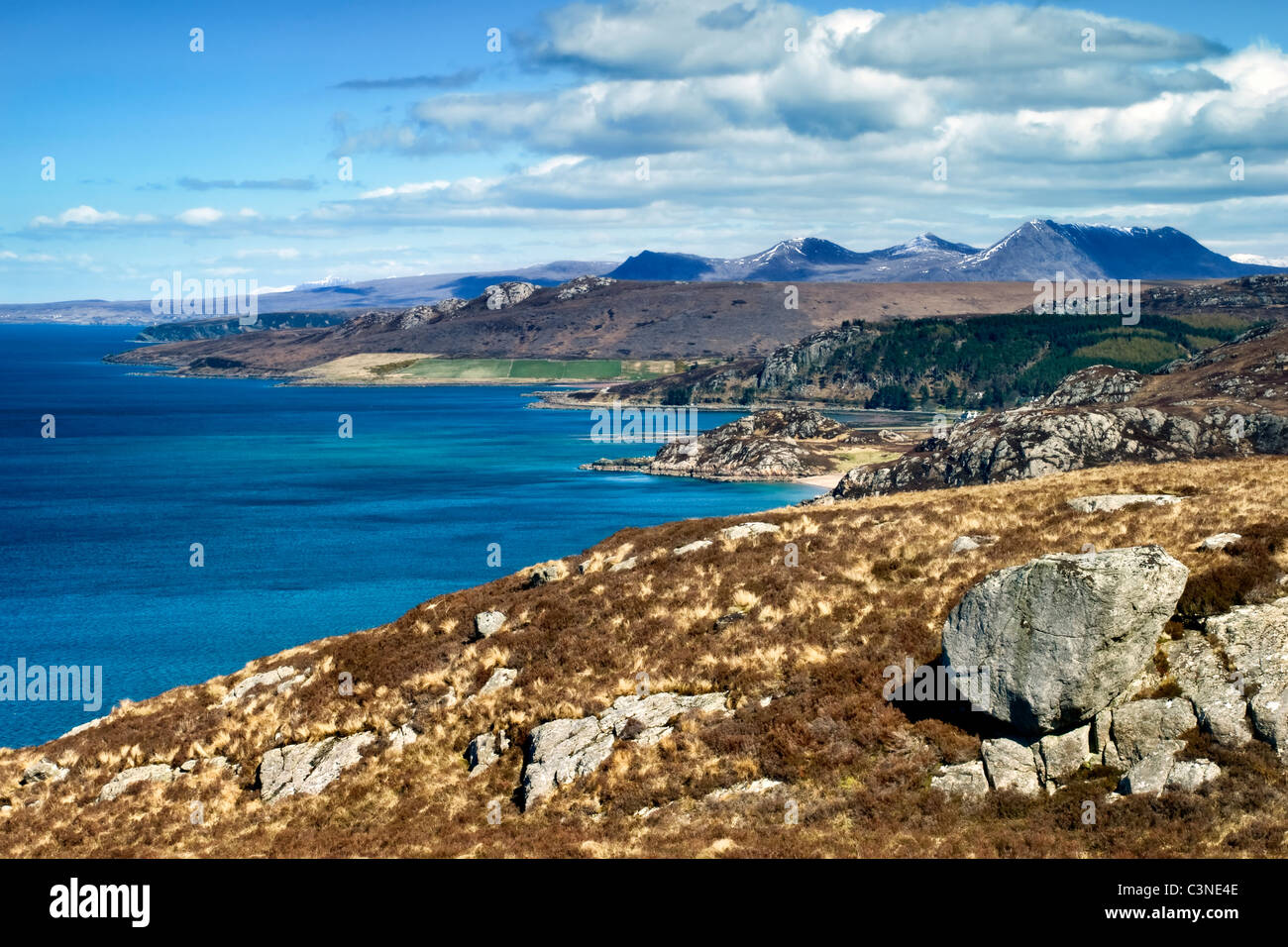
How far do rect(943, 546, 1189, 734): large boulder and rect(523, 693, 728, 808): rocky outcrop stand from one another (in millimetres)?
8015

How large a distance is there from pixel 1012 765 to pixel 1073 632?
10.7 feet

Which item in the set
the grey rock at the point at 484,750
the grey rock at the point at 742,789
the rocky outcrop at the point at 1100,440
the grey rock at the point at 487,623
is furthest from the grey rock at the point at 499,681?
the rocky outcrop at the point at 1100,440

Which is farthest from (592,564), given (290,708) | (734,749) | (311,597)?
(311,597)

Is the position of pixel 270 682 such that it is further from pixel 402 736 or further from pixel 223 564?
pixel 223 564

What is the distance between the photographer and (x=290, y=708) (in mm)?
35656

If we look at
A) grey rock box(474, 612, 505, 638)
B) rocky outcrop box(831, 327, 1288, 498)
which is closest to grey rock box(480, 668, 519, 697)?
grey rock box(474, 612, 505, 638)

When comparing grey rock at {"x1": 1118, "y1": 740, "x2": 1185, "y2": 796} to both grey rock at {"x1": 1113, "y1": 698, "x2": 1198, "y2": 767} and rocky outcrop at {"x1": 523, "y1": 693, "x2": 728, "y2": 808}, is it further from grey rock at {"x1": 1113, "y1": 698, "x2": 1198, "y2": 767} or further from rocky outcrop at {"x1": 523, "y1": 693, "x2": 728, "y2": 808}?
rocky outcrop at {"x1": 523, "y1": 693, "x2": 728, "y2": 808}

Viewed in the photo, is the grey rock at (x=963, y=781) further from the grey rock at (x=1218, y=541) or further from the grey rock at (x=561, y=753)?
the grey rock at (x=1218, y=541)

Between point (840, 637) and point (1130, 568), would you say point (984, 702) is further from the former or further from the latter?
point (840, 637)

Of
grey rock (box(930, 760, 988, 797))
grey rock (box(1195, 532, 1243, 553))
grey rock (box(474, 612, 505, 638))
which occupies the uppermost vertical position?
grey rock (box(1195, 532, 1243, 553))

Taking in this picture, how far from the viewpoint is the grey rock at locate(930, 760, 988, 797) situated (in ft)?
75.7

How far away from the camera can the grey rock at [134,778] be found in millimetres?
32938

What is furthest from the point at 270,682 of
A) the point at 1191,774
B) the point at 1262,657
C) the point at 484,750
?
the point at 1262,657
